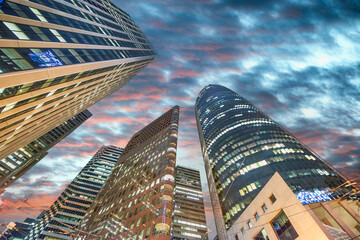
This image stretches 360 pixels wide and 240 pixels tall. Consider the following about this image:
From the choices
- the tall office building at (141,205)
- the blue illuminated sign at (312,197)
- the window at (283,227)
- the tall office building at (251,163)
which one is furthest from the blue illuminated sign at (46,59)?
the tall office building at (251,163)

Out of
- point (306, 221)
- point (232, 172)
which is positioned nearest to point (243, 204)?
point (232, 172)

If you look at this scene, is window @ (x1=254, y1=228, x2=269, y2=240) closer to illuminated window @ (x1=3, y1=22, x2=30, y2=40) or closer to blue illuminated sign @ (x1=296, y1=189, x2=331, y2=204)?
blue illuminated sign @ (x1=296, y1=189, x2=331, y2=204)

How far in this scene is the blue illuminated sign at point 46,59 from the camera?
20578mm

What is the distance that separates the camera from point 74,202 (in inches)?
3661

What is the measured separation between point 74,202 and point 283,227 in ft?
341

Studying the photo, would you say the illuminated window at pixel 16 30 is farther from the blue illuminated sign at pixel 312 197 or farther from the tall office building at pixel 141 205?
the blue illuminated sign at pixel 312 197

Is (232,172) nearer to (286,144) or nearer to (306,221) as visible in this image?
(286,144)

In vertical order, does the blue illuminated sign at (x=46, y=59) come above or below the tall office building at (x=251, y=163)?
below

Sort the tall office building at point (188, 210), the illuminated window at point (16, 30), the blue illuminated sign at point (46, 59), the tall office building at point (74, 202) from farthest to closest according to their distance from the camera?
the tall office building at point (188, 210) < the tall office building at point (74, 202) < the blue illuminated sign at point (46, 59) < the illuminated window at point (16, 30)

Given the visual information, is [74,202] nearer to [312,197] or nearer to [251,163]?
[251,163]

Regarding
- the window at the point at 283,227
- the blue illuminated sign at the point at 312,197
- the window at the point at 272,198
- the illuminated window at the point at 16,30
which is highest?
the illuminated window at the point at 16,30

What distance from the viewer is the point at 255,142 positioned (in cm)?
6350

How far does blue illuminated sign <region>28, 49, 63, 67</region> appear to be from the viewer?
20.6 metres

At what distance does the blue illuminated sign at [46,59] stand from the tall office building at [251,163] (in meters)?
39.8
